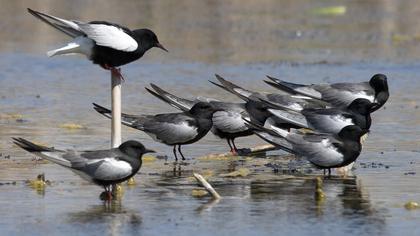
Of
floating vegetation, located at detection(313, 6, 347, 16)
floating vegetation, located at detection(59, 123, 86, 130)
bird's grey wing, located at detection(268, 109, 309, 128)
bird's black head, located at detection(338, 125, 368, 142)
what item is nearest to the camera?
bird's black head, located at detection(338, 125, 368, 142)

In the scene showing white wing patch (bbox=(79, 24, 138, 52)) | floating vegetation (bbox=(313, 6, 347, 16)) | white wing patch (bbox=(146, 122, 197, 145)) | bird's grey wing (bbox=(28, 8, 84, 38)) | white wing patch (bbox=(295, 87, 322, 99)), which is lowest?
white wing patch (bbox=(146, 122, 197, 145))

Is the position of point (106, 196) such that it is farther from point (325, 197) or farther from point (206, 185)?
point (325, 197)

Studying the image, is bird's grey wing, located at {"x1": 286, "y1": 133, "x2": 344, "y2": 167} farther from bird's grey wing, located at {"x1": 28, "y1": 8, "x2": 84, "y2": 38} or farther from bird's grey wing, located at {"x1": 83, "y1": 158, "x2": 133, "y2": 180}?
bird's grey wing, located at {"x1": 28, "y1": 8, "x2": 84, "y2": 38}

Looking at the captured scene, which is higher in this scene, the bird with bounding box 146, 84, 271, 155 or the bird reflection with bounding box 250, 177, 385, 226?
the bird with bounding box 146, 84, 271, 155

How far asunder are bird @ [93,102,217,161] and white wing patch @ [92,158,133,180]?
8.85ft

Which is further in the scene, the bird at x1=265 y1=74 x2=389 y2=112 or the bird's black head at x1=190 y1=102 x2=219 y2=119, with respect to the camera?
the bird at x1=265 y1=74 x2=389 y2=112

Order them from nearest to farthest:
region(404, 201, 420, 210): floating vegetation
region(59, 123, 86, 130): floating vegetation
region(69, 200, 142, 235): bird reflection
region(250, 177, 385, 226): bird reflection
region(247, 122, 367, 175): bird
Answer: region(69, 200, 142, 235): bird reflection < region(250, 177, 385, 226): bird reflection < region(404, 201, 420, 210): floating vegetation < region(247, 122, 367, 175): bird < region(59, 123, 86, 130): floating vegetation

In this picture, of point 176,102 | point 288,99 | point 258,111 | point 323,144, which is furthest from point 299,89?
point 323,144

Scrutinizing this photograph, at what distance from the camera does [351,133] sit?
12820 millimetres

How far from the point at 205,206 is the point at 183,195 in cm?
63

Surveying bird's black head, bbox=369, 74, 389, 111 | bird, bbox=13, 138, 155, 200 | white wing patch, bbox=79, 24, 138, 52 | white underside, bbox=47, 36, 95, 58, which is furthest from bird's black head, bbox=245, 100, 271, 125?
white underside, bbox=47, 36, 95, 58

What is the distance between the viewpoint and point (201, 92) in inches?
776

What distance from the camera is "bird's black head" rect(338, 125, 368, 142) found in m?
12.8

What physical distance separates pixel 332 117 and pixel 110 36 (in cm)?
358
